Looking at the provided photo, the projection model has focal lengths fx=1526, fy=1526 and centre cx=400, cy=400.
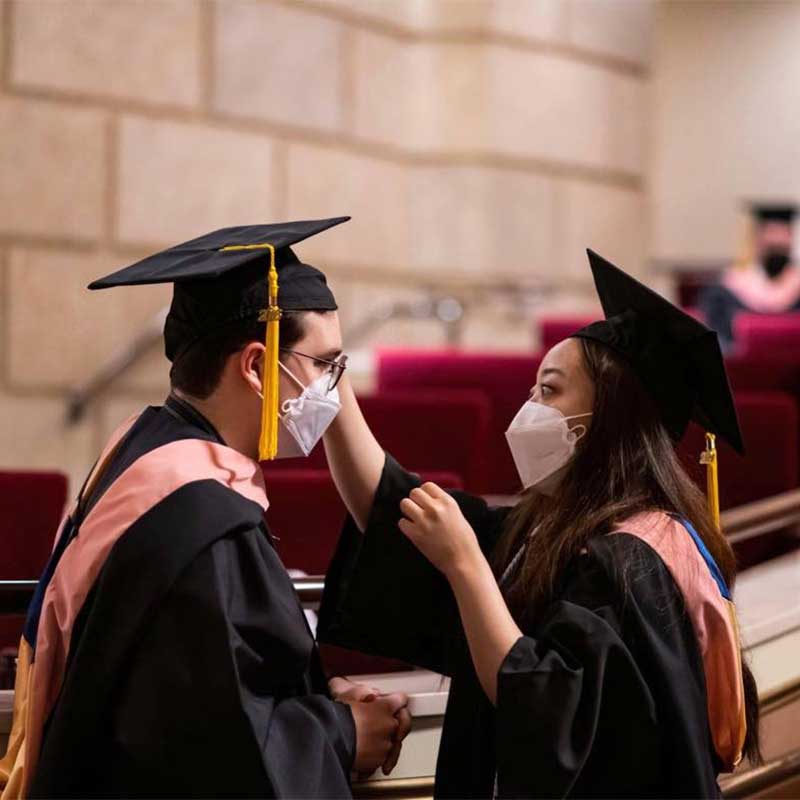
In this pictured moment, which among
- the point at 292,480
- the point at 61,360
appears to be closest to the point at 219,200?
the point at 61,360

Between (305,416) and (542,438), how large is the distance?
1.24ft

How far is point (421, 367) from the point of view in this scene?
209 inches

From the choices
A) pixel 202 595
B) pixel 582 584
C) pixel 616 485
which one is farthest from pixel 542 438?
pixel 202 595

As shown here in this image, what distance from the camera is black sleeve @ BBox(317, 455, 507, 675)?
8.34 feet

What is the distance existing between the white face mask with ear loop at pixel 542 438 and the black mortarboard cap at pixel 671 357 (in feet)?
0.38

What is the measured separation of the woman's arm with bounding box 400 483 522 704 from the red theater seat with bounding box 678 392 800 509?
2350 mm

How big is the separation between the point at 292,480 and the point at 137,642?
121 centimetres

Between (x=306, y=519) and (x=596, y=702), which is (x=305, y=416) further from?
(x=306, y=519)

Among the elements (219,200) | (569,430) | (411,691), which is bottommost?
(411,691)

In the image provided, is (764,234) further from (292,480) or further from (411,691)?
(411,691)

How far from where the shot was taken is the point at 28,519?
2.99 m

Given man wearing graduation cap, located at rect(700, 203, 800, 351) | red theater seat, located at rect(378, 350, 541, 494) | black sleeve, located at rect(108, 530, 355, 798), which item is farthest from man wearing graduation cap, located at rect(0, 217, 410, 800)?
man wearing graduation cap, located at rect(700, 203, 800, 351)

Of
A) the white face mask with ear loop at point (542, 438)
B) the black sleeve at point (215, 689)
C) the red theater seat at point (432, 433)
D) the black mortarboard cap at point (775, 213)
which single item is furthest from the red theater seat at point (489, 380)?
the black mortarboard cap at point (775, 213)

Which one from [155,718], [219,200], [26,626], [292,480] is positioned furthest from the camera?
[219,200]
